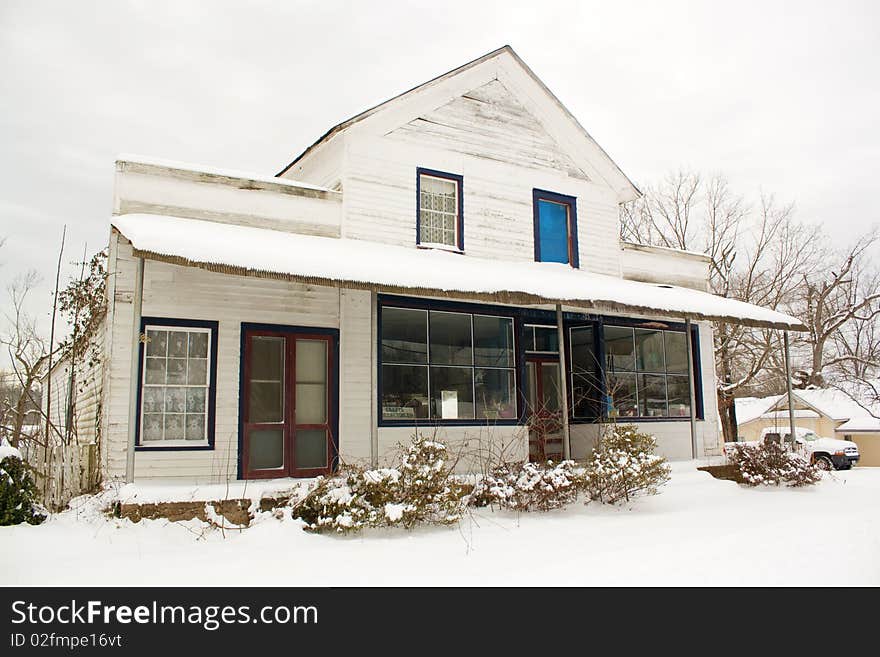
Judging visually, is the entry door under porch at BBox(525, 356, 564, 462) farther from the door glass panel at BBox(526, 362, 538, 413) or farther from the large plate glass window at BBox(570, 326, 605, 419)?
the large plate glass window at BBox(570, 326, 605, 419)

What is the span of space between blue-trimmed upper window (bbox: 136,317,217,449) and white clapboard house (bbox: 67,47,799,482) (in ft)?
0.08

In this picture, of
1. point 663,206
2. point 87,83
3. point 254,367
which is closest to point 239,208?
point 254,367

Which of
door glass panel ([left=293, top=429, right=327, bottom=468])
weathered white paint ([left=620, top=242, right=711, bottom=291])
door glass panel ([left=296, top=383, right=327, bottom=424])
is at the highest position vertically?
weathered white paint ([left=620, top=242, right=711, bottom=291])

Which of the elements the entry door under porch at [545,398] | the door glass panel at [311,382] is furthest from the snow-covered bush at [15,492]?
the entry door under porch at [545,398]

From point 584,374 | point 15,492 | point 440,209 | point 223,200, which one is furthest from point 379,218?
point 15,492

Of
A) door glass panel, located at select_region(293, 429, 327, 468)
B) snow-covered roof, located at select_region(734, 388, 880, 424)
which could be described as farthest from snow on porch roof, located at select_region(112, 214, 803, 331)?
snow-covered roof, located at select_region(734, 388, 880, 424)

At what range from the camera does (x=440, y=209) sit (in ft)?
41.5

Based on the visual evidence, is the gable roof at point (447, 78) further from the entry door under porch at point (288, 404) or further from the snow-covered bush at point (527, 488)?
the snow-covered bush at point (527, 488)

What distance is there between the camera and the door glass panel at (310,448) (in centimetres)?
1038

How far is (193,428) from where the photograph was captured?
975 centimetres

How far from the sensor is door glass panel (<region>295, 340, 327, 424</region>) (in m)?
10.6

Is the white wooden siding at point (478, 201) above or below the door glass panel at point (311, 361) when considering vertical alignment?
above

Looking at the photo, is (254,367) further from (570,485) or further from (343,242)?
(570,485)

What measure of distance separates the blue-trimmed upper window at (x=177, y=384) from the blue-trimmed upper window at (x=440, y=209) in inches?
163
